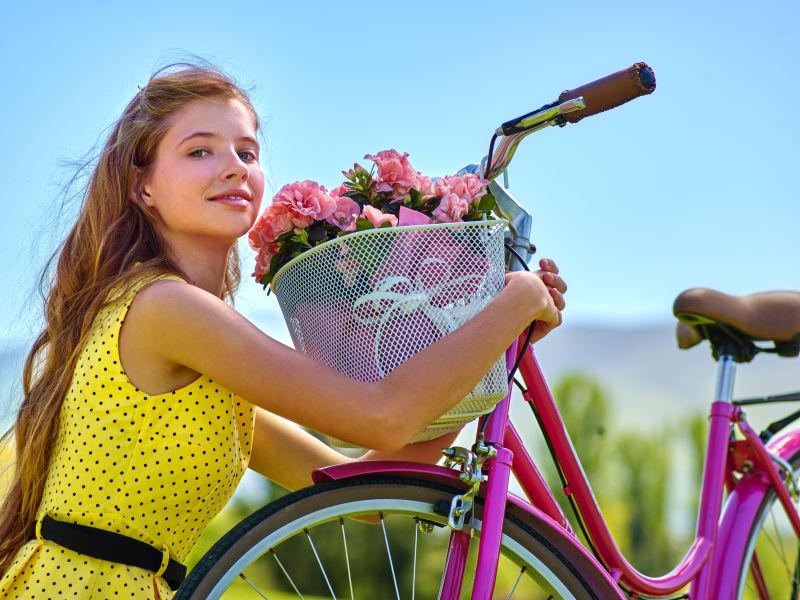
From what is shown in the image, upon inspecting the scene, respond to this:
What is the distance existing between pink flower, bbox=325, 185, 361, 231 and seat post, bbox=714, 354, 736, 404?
1521 millimetres

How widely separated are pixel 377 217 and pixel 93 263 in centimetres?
70

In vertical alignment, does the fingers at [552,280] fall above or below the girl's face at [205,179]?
below

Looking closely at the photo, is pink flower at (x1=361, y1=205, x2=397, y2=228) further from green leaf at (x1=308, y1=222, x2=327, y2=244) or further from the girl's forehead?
the girl's forehead

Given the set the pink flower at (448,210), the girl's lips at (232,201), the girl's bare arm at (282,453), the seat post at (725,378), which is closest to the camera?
the pink flower at (448,210)

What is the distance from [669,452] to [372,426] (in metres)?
4.77

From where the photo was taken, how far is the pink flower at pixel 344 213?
5.84 feet

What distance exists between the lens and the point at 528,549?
72.8 inches

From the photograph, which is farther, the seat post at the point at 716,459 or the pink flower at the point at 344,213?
the seat post at the point at 716,459

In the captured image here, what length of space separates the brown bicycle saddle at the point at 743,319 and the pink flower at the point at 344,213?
4.70 ft

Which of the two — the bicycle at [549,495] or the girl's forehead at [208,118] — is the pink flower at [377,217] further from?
the girl's forehead at [208,118]

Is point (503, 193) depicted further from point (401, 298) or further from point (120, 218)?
point (120, 218)

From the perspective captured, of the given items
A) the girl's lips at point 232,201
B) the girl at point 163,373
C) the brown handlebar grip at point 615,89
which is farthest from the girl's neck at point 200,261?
the brown handlebar grip at point 615,89

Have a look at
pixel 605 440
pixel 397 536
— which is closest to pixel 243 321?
pixel 397 536

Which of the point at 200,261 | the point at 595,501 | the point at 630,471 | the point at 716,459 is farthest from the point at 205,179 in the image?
the point at 630,471
